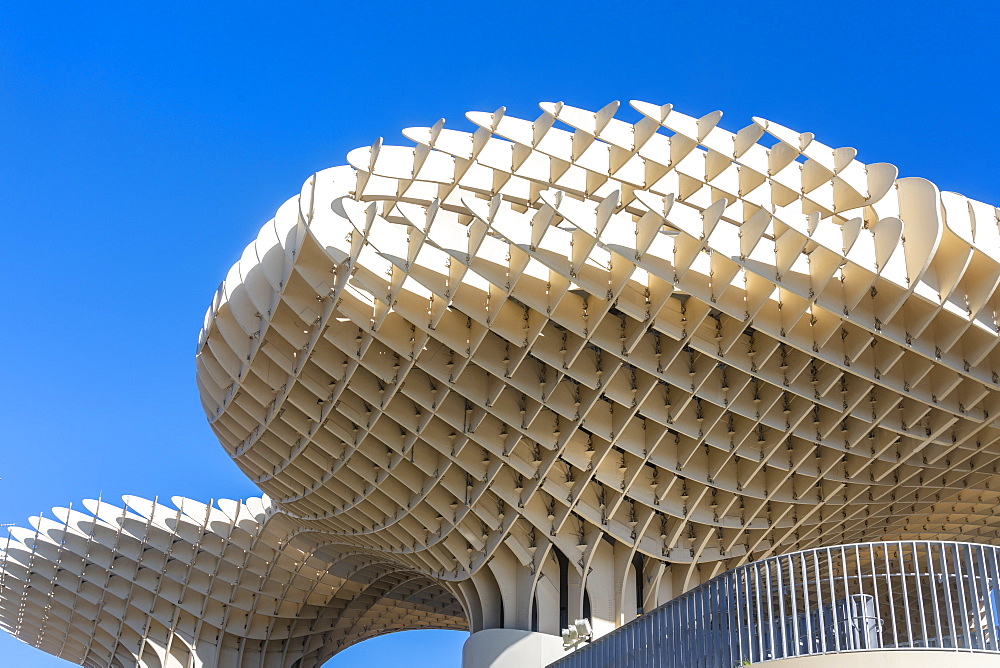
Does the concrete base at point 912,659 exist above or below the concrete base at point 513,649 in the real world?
below

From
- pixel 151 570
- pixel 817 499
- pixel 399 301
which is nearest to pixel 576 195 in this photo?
pixel 399 301

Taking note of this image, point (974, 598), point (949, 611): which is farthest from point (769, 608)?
point (974, 598)

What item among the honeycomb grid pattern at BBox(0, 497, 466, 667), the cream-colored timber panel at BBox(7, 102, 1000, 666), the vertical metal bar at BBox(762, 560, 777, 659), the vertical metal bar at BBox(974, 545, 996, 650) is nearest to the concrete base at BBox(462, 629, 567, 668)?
the cream-colored timber panel at BBox(7, 102, 1000, 666)

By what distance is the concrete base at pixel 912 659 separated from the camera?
50.1 ft

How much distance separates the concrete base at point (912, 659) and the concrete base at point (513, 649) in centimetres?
1624

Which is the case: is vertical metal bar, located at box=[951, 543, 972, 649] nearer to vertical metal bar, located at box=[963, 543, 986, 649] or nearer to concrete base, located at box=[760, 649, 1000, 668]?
vertical metal bar, located at box=[963, 543, 986, 649]

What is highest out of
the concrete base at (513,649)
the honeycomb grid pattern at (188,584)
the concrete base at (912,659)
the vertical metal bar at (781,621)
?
the honeycomb grid pattern at (188,584)

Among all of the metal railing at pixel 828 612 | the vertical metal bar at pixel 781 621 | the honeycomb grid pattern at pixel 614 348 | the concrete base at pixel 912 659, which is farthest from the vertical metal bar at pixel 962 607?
the honeycomb grid pattern at pixel 614 348

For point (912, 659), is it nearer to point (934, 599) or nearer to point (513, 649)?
point (934, 599)

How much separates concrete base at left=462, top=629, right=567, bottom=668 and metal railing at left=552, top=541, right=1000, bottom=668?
1216 cm

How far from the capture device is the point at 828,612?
1681 centimetres

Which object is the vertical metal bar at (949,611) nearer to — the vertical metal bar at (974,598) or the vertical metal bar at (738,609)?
the vertical metal bar at (974,598)

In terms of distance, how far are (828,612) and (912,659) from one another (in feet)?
5.43

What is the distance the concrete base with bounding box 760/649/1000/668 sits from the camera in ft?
50.1
